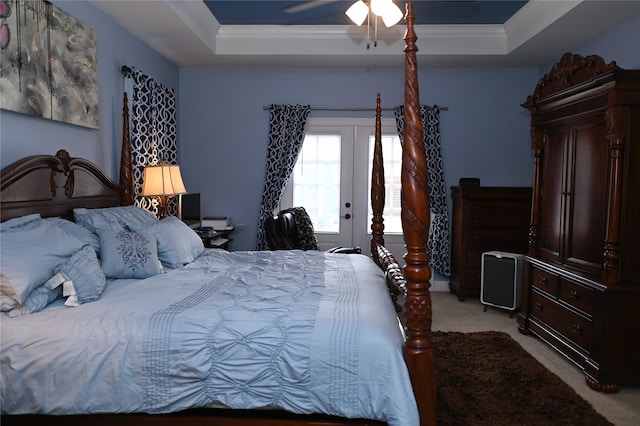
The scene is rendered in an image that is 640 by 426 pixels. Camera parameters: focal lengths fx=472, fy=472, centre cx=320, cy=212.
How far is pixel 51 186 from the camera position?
2824 millimetres

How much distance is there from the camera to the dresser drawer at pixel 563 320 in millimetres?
3229

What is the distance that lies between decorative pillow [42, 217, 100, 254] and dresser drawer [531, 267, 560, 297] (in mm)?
3263

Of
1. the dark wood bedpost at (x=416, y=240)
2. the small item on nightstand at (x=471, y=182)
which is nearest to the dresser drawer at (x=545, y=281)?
the small item on nightstand at (x=471, y=182)

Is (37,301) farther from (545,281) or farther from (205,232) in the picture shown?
(545,281)

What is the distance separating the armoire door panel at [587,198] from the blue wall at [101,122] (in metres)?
3.64

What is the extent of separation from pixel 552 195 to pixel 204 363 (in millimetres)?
3179

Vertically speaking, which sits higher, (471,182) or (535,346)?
(471,182)

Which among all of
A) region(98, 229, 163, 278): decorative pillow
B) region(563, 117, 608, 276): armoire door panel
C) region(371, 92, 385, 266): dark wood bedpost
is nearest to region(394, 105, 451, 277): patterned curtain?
region(371, 92, 385, 266): dark wood bedpost

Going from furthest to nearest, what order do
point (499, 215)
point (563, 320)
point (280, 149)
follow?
point (280, 149), point (499, 215), point (563, 320)

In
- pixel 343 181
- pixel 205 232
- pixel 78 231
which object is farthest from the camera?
pixel 343 181

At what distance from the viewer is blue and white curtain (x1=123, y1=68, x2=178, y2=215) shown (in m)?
4.17

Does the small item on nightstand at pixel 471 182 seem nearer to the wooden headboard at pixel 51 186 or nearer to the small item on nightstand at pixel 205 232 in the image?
the small item on nightstand at pixel 205 232

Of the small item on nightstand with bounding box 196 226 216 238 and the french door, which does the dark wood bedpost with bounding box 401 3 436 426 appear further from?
Answer: the french door

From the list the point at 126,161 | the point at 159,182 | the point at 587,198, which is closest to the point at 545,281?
the point at 587,198
